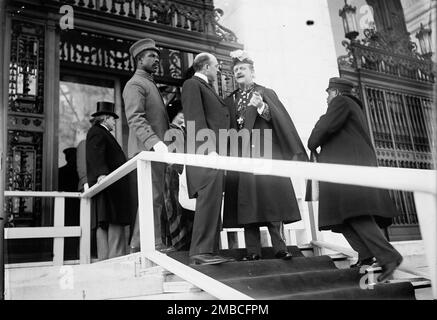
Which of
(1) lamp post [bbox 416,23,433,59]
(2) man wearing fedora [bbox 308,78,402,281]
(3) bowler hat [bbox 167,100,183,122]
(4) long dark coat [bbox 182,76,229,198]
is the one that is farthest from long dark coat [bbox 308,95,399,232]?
(1) lamp post [bbox 416,23,433,59]

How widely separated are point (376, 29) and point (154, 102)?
10.3 feet

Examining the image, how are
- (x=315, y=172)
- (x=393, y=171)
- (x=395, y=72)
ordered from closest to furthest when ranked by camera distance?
1. (x=393, y=171)
2. (x=315, y=172)
3. (x=395, y=72)

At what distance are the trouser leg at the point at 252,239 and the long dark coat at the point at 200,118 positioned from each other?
1.28ft

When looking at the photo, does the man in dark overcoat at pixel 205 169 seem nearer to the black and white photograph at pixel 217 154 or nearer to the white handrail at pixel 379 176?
the black and white photograph at pixel 217 154

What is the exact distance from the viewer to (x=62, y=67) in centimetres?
393

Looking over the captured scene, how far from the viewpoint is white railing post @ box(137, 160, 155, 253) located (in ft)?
7.70

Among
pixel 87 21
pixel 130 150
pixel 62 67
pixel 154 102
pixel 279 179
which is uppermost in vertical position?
pixel 87 21

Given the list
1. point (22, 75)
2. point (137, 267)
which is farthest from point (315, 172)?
point (22, 75)

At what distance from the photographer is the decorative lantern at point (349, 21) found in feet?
14.6

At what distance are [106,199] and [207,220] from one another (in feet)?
4.06

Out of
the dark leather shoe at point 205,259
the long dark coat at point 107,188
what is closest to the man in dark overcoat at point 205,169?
the dark leather shoe at point 205,259

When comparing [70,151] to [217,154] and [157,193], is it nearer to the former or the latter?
[157,193]

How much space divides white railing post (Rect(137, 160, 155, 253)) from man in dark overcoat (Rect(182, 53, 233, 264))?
0.25m

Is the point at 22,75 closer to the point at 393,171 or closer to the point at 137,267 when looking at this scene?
the point at 137,267
